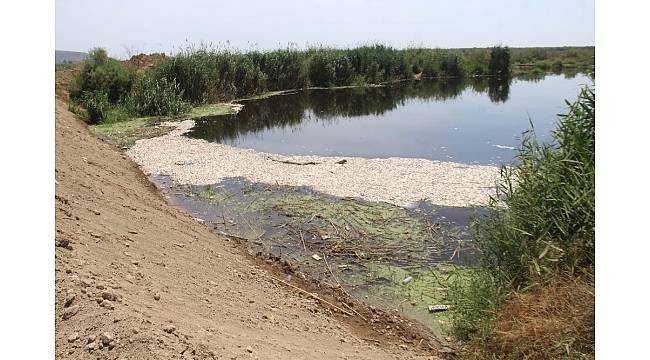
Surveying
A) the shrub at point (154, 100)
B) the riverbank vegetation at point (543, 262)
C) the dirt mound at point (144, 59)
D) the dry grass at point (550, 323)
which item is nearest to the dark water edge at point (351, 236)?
the riverbank vegetation at point (543, 262)

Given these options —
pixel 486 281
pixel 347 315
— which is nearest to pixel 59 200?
pixel 347 315

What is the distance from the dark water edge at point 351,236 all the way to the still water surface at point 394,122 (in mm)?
4238

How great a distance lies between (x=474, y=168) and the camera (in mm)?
11555

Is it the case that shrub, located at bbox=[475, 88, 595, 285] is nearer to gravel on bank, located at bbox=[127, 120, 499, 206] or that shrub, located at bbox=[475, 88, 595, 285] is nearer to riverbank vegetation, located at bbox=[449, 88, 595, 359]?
riverbank vegetation, located at bbox=[449, 88, 595, 359]

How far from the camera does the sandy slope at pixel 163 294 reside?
124 inches

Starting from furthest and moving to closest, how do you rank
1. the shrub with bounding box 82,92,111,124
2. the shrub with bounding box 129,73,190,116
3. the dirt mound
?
1. the dirt mound
2. the shrub with bounding box 129,73,190,116
3. the shrub with bounding box 82,92,111,124

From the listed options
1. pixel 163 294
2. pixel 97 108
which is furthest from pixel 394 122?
pixel 163 294

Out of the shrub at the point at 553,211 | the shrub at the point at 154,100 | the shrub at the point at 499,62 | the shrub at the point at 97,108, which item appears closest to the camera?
the shrub at the point at 553,211

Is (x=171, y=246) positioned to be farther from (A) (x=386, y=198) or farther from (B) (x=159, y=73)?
(B) (x=159, y=73)

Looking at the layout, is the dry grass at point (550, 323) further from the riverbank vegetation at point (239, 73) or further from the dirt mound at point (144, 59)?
the dirt mound at point (144, 59)

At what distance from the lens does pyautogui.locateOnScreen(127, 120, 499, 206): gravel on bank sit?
30.9ft

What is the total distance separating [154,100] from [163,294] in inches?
650

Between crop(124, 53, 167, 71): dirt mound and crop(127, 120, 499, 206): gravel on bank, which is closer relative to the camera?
crop(127, 120, 499, 206): gravel on bank

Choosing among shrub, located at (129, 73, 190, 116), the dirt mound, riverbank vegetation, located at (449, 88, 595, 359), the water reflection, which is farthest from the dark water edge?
the dirt mound
